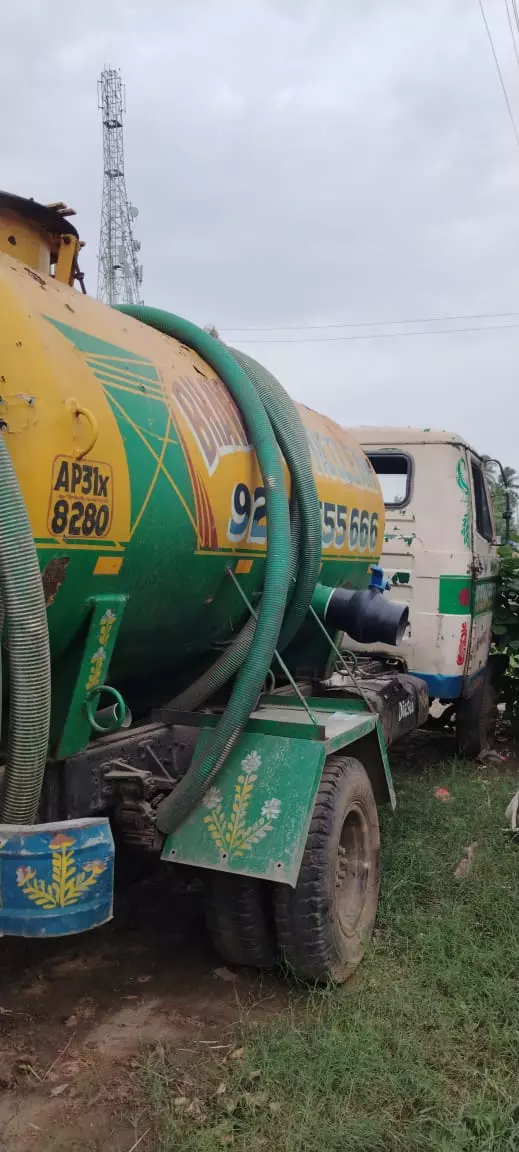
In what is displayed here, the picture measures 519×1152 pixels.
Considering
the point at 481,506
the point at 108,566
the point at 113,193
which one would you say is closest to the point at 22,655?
the point at 108,566

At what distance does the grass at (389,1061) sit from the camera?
2.53 meters

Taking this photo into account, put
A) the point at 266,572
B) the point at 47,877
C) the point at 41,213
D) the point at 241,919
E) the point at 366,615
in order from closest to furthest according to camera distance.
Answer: the point at 47,877 < the point at 41,213 < the point at 241,919 < the point at 266,572 < the point at 366,615

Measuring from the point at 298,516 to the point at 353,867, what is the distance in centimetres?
151

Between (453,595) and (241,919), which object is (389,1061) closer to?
(241,919)

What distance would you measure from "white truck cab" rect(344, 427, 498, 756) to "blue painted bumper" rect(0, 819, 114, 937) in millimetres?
3905

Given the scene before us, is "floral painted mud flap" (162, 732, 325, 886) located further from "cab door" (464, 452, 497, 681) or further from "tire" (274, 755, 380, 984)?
"cab door" (464, 452, 497, 681)

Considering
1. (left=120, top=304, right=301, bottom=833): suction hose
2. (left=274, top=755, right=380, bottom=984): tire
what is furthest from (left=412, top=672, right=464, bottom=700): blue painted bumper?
(left=120, top=304, right=301, bottom=833): suction hose

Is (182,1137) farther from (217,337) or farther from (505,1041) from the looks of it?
(217,337)

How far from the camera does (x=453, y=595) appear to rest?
634 cm

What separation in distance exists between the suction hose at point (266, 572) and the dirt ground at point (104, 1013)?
0.66 meters

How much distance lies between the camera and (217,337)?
153 inches

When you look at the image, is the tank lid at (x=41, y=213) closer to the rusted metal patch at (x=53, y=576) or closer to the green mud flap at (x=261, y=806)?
the rusted metal patch at (x=53, y=576)

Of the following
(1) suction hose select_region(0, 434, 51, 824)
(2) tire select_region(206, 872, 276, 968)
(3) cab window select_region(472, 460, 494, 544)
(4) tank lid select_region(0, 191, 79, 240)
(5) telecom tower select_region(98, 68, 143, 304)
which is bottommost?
(2) tire select_region(206, 872, 276, 968)

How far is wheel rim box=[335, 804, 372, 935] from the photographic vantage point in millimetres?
3672
